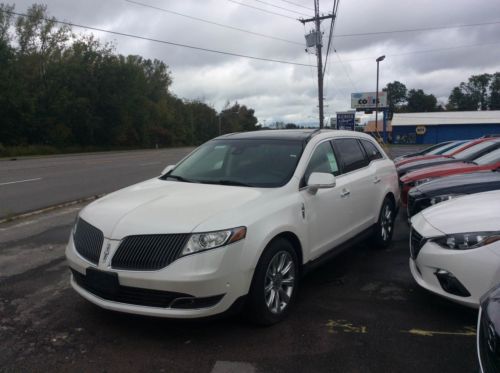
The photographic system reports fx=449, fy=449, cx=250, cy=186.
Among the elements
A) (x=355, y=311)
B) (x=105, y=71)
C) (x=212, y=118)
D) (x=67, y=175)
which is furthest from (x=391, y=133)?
(x=355, y=311)

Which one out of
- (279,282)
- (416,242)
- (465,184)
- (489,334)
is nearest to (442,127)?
(465,184)

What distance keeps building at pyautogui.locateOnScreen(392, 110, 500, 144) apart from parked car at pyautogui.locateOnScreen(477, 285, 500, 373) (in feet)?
209

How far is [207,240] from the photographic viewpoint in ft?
10.8

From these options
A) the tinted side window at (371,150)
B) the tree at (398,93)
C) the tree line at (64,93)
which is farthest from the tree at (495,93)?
the tinted side window at (371,150)

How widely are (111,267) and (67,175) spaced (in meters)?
14.2

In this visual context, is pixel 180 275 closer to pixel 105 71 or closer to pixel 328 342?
pixel 328 342

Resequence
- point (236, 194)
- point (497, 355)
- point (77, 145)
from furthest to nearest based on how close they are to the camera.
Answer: point (77, 145)
point (236, 194)
point (497, 355)

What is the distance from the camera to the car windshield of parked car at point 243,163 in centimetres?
441

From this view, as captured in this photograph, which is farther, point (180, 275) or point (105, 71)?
point (105, 71)

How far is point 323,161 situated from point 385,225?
6.37ft

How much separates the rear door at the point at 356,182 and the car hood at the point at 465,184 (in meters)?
0.96

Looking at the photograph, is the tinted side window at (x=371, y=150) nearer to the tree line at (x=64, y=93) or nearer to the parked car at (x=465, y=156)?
the parked car at (x=465, y=156)

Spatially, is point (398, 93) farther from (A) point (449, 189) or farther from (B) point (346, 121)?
(A) point (449, 189)

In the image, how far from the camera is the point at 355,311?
13.4 ft
